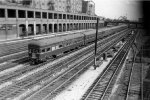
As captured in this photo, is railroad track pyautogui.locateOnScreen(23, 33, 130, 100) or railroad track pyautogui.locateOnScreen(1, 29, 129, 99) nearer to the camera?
railroad track pyautogui.locateOnScreen(23, 33, 130, 100)

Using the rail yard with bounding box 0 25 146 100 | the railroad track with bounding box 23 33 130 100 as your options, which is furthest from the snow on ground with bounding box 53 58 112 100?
the railroad track with bounding box 23 33 130 100

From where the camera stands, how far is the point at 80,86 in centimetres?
1659

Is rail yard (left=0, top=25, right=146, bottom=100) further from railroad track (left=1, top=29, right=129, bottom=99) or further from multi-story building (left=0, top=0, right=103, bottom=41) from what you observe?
multi-story building (left=0, top=0, right=103, bottom=41)

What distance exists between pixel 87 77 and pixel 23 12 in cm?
4135

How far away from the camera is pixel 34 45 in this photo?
2288 cm

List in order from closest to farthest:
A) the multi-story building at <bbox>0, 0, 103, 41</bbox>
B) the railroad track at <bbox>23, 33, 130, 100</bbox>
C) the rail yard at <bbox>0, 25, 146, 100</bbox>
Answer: the railroad track at <bbox>23, 33, 130, 100</bbox>, the rail yard at <bbox>0, 25, 146, 100</bbox>, the multi-story building at <bbox>0, 0, 103, 41</bbox>

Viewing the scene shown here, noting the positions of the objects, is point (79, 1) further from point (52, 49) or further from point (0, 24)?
point (52, 49)

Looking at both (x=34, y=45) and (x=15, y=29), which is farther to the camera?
(x=15, y=29)

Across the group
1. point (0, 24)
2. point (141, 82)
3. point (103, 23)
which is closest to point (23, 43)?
point (0, 24)

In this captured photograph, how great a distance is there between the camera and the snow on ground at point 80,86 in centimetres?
1425

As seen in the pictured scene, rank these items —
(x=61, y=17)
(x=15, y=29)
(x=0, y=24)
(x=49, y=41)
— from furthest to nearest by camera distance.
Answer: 1. (x=61, y=17)
2. (x=15, y=29)
3. (x=0, y=24)
4. (x=49, y=41)

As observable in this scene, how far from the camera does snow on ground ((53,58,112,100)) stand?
1425cm

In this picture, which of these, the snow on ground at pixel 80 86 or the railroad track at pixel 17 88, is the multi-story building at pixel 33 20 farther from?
the snow on ground at pixel 80 86

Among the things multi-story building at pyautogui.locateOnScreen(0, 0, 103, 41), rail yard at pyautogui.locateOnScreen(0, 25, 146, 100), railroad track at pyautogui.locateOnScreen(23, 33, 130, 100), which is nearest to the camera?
railroad track at pyautogui.locateOnScreen(23, 33, 130, 100)
